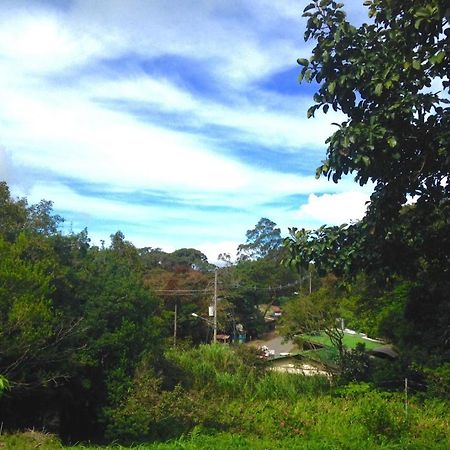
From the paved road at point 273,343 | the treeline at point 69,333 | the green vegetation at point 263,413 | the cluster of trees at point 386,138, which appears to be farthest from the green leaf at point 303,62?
the paved road at point 273,343

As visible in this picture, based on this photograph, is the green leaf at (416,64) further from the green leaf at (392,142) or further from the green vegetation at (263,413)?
the green vegetation at (263,413)

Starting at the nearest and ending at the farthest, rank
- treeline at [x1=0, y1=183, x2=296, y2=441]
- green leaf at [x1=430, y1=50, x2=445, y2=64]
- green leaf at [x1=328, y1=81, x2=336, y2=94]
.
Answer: green leaf at [x1=430, y1=50, x2=445, y2=64], green leaf at [x1=328, y1=81, x2=336, y2=94], treeline at [x1=0, y1=183, x2=296, y2=441]

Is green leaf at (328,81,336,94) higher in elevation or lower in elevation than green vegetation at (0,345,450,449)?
higher

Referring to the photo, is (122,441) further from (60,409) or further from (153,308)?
(153,308)

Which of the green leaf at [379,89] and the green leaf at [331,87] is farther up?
the green leaf at [331,87]

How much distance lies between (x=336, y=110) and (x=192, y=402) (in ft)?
31.7

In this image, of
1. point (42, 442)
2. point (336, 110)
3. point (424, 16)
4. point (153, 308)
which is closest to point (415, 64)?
point (424, 16)

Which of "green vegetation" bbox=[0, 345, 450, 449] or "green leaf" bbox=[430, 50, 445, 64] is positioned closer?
"green leaf" bbox=[430, 50, 445, 64]

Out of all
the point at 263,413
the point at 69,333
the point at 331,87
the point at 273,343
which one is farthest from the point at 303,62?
the point at 273,343

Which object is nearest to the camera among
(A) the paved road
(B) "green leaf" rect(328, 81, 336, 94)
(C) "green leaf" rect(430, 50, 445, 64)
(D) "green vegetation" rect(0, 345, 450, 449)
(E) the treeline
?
(C) "green leaf" rect(430, 50, 445, 64)

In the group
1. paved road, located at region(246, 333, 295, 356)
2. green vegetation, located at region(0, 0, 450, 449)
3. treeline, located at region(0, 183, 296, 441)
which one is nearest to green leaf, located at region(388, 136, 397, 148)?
green vegetation, located at region(0, 0, 450, 449)

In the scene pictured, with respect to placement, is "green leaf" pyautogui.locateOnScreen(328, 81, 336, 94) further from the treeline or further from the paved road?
the paved road

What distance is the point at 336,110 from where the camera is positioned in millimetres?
4320

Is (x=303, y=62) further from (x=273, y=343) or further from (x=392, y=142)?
(x=273, y=343)
